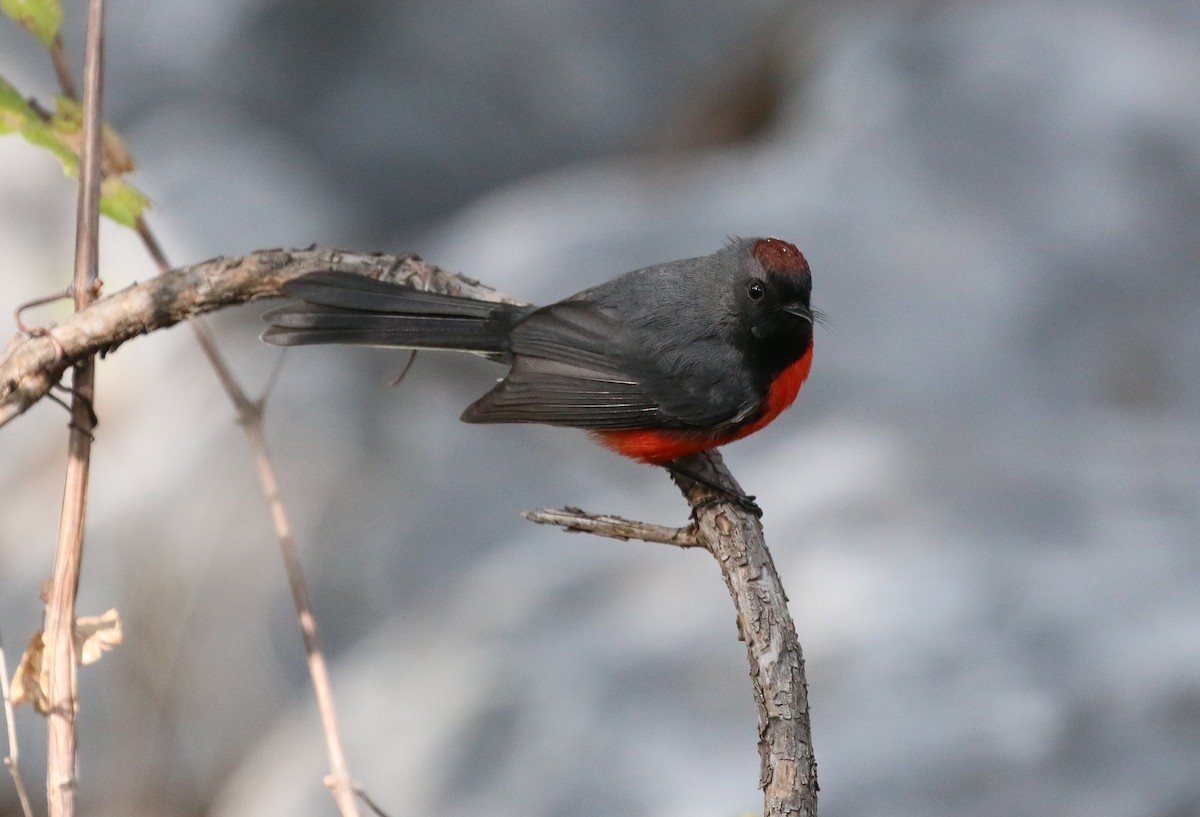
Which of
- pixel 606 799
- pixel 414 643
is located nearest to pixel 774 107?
pixel 414 643

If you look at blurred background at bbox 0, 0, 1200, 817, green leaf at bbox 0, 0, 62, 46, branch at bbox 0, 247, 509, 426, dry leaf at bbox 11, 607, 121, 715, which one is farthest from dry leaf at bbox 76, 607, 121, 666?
blurred background at bbox 0, 0, 1200, 817

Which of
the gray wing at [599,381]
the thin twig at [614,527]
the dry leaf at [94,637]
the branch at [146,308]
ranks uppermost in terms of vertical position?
the gray wing at [599,381]

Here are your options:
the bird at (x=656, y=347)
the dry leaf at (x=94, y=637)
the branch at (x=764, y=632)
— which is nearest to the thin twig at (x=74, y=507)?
the dry leaf at (x=94, y=637)

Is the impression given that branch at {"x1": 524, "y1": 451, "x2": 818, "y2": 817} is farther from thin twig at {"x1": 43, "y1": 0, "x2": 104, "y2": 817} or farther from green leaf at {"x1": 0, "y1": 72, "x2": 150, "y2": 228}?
green leaf at {"x1": 0, "y1": 72, "x2": 150, "y2": 228}

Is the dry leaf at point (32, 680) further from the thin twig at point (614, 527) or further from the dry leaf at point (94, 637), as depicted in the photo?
the thin twig at point (614, 527)

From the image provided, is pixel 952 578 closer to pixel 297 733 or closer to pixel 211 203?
pixel 297 733

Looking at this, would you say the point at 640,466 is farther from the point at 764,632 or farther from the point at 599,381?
the point at 764,632
